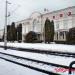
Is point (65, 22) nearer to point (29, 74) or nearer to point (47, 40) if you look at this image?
point (47, 40)

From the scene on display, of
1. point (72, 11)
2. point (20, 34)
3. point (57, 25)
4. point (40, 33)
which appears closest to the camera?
point (72, 11)

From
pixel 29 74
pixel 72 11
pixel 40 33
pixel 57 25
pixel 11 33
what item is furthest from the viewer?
pixel 11 33

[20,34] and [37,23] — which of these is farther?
[20,34]

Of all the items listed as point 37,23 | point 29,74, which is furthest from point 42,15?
point 29,74

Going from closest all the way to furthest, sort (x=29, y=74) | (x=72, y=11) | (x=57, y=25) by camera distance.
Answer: (x=29, y=74), (x=72, y=11), (x=57, y=25)

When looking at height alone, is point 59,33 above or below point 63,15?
below

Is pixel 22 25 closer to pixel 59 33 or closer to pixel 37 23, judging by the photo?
pixel 37 23

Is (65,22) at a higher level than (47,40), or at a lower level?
higher

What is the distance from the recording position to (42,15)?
86.1 meters

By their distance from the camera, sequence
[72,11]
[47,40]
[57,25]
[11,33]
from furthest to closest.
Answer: [11,33], [57,25], [72,11], [47,40]

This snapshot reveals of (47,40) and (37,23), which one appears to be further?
(37,23)

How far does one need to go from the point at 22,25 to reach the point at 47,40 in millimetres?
38894

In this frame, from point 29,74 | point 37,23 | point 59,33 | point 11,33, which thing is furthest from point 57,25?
point 29,74

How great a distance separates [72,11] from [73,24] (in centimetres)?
419
